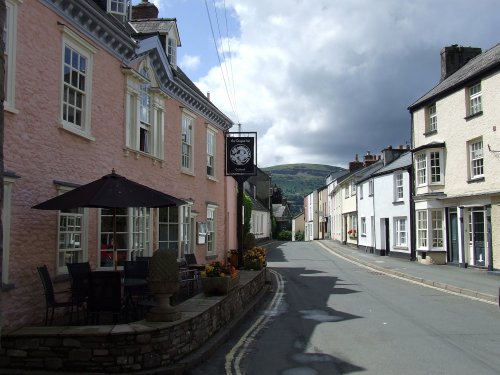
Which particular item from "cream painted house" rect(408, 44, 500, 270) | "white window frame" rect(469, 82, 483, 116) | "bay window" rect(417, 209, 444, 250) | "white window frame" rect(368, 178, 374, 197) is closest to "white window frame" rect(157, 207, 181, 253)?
"cream painted house" rect(408, 44, 500, 270)

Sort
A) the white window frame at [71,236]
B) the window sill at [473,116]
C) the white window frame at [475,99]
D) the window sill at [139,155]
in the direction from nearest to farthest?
1. the white window frame at [71,236]
2. the window sill at [139,155]
3. the window sill at [473,116]
4. the white window frame at [475,99]

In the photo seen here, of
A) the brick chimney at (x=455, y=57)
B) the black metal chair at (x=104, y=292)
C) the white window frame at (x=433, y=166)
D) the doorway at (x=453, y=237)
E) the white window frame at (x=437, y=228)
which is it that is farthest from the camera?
the brick chimney at (x=455, y=57)

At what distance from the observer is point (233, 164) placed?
62.8ft

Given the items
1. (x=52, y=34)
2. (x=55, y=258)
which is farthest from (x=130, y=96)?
(x=55, y=258)

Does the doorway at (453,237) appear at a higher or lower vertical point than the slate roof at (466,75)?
lower

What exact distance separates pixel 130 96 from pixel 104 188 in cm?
555

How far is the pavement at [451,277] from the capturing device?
15359 millimetres

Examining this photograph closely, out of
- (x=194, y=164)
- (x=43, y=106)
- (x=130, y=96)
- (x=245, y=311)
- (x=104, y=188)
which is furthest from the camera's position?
(x=194, y=164)

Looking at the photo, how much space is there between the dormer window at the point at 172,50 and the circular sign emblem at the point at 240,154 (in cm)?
384

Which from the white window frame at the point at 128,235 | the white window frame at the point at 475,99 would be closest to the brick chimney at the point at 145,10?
the white window frame at the point at 128,235

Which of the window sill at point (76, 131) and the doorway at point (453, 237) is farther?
the doorway at point (453, 237)

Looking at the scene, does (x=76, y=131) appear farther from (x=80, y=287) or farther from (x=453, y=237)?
(x=453, y=237)

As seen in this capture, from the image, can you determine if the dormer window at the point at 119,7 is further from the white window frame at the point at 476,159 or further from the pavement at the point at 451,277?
the white window frame at the point at 476,159

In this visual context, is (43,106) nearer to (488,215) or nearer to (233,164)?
(233,164)
